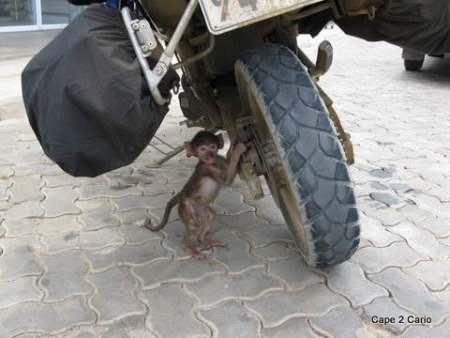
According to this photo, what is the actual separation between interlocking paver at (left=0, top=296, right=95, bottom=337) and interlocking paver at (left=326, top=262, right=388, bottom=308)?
996 mm

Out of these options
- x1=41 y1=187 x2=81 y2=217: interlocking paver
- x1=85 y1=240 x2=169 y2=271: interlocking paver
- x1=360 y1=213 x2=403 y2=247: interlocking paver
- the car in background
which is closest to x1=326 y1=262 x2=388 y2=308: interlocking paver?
x1=360 y1=213 x2=403 y2=247: interlocking paver

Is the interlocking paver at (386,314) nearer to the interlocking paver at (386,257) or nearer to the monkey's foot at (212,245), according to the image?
the interlocking paver at (386,257)

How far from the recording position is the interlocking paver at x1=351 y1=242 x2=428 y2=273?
2.56m

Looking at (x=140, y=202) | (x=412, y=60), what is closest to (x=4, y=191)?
(x=140, y=202)

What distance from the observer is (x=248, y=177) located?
2422 mm

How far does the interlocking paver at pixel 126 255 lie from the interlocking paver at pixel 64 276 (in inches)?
2.2

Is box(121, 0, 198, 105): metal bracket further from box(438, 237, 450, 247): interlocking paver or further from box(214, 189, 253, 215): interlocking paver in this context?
box(438, 237, 450, 247): interlocking paver

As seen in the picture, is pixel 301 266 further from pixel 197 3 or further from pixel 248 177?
pixel 197 3

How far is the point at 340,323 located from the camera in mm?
2148

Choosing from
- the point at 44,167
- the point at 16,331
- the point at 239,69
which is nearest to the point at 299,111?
the point at 239,69

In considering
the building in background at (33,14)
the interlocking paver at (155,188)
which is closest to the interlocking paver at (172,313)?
the interlocking paver at (155,188)

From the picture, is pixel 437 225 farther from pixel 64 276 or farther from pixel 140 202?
→ pixel 64 276

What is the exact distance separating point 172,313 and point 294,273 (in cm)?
58

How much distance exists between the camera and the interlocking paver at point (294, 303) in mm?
2188
